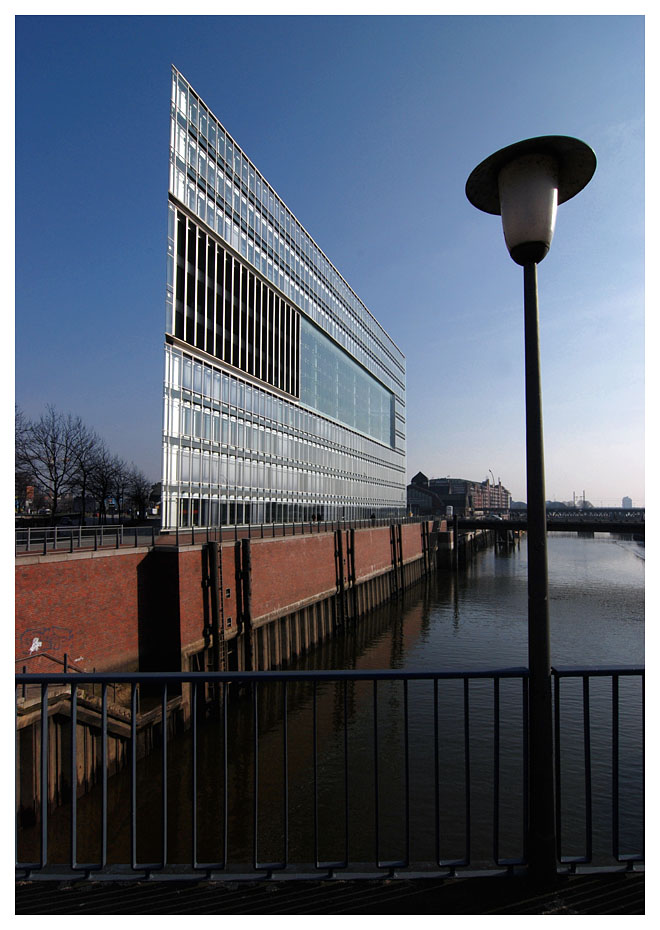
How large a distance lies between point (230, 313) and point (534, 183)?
26.8m

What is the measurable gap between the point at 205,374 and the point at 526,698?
24.3 metres

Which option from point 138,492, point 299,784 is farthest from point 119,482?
point 299,784

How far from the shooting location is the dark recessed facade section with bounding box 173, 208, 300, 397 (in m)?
24.5

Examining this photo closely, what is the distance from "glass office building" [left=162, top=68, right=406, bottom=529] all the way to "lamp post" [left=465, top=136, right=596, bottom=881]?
20.7m

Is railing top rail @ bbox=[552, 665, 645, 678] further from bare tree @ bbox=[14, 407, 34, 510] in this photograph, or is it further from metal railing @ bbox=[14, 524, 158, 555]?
bare tree @ bbox=[14, 407, 34, 510]

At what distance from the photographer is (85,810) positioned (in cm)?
1059

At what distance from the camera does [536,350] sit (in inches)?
131

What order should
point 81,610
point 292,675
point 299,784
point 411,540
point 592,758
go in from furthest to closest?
1. point 411,540
2. point 592,758
3. point 81,610
4. point 299,784
5. point 292,675

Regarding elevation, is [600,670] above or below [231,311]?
below

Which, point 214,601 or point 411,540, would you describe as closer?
point 214,601

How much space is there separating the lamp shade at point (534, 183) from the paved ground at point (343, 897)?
3.46 m

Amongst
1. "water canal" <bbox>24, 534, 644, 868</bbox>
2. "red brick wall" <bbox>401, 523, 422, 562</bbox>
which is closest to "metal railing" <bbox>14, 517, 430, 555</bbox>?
"water canal" <bbox>24, 534, 644, 868</bbox>

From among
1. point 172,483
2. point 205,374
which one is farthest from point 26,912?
point 205,374

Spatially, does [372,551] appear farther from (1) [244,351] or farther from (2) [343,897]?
(2) [343,897]
